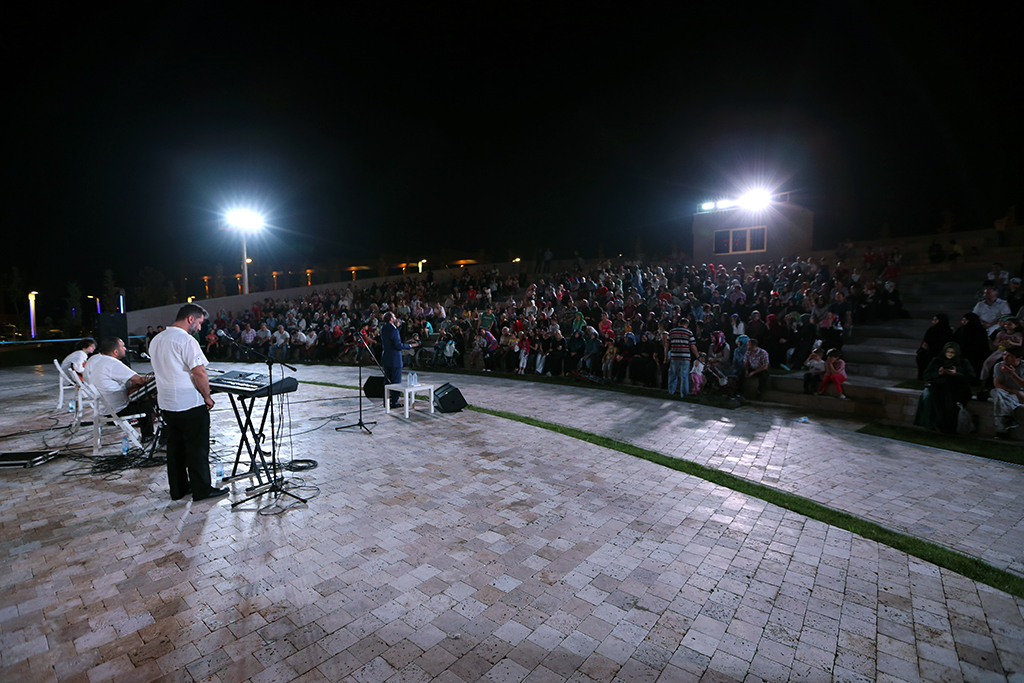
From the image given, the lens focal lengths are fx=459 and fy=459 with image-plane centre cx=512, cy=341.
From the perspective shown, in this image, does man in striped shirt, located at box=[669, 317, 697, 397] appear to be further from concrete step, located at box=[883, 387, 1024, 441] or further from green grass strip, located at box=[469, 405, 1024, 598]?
green grass strip, located at box=[469, 405, 1024, 598]

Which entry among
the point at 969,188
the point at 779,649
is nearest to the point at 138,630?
the point at 779,649

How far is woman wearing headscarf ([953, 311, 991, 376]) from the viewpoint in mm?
7668

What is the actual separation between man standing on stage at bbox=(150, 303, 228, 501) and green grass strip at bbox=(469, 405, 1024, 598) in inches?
173

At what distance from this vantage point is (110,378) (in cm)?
541

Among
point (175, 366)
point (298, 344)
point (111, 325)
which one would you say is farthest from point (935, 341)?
point (111, 325)

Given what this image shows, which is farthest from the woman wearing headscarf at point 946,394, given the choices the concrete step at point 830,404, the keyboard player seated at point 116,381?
the keyboard player seated at point 116,381

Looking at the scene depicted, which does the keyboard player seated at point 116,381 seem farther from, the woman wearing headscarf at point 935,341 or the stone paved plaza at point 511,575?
the woman wearing headscarf at point 935,341

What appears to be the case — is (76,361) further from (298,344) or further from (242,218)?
(242,218)

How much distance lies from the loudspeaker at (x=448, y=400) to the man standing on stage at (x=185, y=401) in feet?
12.4

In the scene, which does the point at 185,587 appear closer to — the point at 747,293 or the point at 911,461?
the point at 911,461

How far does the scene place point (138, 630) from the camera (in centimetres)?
247

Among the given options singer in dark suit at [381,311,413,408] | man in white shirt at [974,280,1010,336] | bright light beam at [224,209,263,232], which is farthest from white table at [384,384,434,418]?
bright light beam at [224,209,263,232]

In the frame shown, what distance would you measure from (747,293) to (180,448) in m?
13.0

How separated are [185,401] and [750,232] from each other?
841 inches
